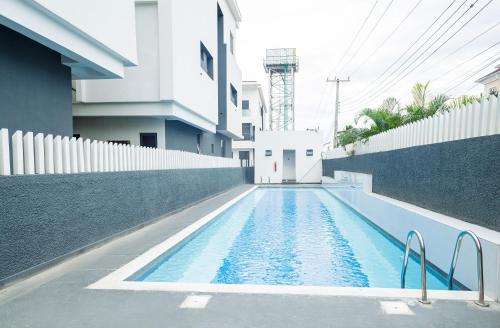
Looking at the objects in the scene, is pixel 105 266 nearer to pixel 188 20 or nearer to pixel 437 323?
pixel 437 323

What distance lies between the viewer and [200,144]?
735 inches

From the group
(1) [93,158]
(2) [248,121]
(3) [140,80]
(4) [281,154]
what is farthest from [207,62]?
(2) [248,121]

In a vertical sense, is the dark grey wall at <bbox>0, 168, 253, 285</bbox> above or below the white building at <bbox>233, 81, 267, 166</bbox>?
below

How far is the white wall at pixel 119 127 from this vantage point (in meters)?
13.1

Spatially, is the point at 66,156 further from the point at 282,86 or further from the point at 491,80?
the point at 282,86

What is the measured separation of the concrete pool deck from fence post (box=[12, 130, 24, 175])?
56.3 inches

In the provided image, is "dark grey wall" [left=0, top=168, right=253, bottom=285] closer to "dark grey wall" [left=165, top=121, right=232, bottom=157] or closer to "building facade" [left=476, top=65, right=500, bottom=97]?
"dark grey wall" [left=165, top=121, right=232, bottom=157]

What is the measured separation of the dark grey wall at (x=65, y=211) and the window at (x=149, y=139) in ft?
15.3

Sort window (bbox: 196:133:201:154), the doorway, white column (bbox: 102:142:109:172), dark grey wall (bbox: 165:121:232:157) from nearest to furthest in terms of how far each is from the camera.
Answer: white column (bbox: 102:142:109:172) < dark grey wall (bbox: 165:121:232:157) < window (bbox: 196:133:201:154) < the doorway

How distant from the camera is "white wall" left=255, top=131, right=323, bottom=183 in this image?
26406 millimetres

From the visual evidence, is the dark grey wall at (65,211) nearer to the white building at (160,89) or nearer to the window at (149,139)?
the white building at (160,89)

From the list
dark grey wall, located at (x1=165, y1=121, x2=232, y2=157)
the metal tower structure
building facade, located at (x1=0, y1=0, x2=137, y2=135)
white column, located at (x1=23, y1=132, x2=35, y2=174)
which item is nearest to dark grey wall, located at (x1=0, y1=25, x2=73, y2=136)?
building facade, located at (x1=0, y1=0, x2=137, y2=135)

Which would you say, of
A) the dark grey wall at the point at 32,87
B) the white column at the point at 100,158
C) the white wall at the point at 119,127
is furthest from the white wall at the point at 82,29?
the white wall at the point at 119,127

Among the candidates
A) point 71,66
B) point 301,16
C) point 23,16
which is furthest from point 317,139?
point 23,16
